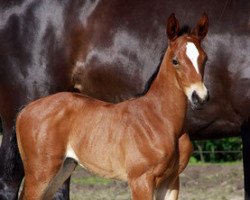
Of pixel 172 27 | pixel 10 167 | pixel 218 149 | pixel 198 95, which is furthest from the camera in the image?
pixel 218 149

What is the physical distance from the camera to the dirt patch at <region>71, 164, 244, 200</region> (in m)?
8.45

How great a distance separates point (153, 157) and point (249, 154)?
146 cm

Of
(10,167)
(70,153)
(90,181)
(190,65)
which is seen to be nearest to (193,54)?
(190,65)

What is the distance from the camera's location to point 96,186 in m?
9.07

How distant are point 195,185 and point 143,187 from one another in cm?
429

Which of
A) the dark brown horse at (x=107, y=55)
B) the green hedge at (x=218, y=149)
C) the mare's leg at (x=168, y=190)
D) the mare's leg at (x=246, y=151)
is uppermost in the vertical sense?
the dark brown horse at (x=107, y=55)

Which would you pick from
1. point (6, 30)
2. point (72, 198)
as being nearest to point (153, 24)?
point (6, 30)

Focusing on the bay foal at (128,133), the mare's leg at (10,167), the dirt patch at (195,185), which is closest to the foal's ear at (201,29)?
the bay foal at (128,133)

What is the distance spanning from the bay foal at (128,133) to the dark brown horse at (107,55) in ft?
3.19

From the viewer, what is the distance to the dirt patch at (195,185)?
8445mm

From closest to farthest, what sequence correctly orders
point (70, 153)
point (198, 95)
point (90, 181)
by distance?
1. point (198, 95)
2. point (70, 153)
3. point (90, 181)

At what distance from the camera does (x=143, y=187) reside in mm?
4859

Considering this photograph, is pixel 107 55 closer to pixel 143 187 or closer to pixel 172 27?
pixel 172 27

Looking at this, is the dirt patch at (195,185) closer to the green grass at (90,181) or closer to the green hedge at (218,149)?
→ the green grass at (90,181)
